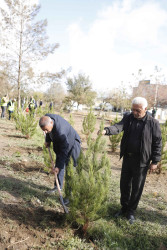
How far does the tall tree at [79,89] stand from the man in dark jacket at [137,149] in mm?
30482

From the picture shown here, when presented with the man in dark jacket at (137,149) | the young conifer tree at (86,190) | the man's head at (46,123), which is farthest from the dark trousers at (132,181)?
the man's head at (46,123)

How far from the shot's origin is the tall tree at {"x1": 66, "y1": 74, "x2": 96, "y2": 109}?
33.7 metres

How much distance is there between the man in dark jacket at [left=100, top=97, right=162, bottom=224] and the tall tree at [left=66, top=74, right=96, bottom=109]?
30.5m

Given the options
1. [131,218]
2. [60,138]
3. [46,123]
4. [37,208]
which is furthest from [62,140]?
[131,218]

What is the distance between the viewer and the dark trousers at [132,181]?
9.74 ft

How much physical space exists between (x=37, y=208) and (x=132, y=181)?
148 cm

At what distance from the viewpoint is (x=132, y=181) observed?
306 cm

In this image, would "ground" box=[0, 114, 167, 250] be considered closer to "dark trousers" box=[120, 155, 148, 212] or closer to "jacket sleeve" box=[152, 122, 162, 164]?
"dark trousers" box=[120, 155, 148, 212]

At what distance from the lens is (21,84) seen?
1448 centimetres

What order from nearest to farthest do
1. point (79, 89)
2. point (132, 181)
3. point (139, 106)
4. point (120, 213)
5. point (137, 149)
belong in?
point (139, 106), point (137, 149), point (132, 181), point (120, 213), point (79, 89)

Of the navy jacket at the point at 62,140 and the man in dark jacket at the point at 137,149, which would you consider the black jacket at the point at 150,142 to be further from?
the navy jacket at the point at 62,140

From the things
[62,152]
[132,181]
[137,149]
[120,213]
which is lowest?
[120,213]

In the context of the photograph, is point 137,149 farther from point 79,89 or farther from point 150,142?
point 79,89

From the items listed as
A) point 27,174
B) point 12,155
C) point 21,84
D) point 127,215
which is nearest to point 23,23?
point 21,84
